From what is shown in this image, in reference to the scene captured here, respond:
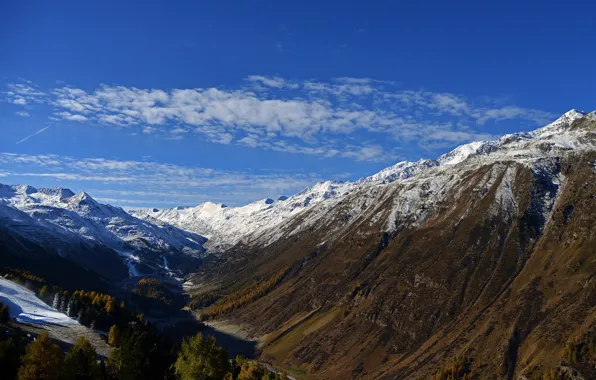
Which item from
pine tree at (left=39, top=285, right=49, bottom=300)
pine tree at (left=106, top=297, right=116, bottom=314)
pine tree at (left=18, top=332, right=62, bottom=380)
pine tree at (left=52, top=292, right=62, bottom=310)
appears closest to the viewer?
pine tree at (left=18, top=332, right=62, bottom=380)

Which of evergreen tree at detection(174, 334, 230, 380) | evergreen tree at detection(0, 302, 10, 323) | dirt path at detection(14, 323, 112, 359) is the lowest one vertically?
dirt path at detection(14, 323, 112, 359)

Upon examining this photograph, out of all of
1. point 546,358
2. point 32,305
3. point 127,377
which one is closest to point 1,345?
point 127,377

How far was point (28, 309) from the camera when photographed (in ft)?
486

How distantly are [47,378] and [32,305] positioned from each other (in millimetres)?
104431

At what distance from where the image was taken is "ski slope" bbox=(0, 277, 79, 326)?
455 feet

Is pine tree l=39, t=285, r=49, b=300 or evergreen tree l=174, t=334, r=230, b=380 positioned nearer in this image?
evergreen tree l=174, t=334, r=230, b=380

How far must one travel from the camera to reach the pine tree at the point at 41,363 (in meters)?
65.1

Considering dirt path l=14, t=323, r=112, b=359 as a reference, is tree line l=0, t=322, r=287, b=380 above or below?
above

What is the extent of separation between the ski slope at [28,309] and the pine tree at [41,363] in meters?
78.3

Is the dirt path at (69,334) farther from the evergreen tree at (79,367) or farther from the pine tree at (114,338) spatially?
the evergreen tree at (79,367)

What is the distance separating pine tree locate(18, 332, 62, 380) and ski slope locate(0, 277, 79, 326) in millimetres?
78310

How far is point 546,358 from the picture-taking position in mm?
174875

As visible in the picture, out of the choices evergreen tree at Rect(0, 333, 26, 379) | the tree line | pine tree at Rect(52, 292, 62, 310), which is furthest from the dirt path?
evergreen tree at Rect(0, 333, 26, 379)

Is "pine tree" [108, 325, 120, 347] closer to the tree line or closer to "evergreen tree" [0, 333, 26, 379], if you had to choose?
the tree line
